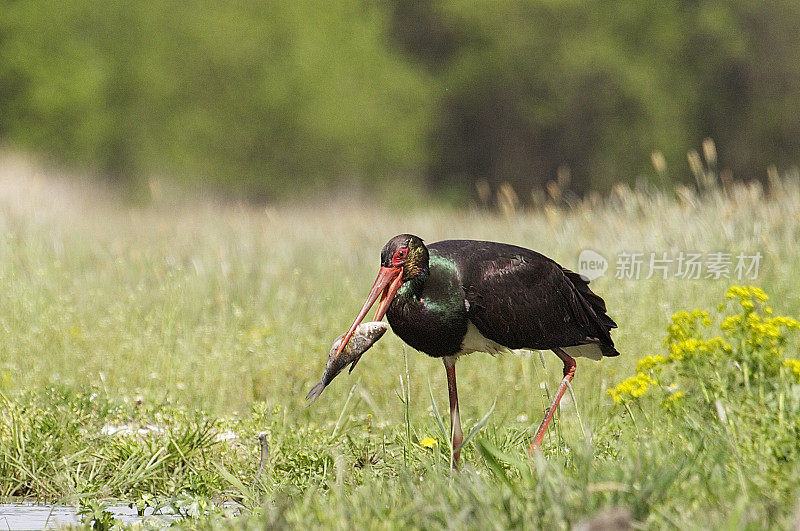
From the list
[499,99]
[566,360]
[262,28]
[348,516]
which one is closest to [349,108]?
[262,28]

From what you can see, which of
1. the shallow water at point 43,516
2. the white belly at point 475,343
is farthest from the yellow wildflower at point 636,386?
the shallow water at point 43,516

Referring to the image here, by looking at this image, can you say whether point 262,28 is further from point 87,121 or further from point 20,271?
point 20,271

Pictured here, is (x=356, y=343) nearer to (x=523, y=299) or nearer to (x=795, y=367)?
(x=523, y=299)

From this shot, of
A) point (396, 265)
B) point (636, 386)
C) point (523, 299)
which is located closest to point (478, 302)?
point (523, 299)

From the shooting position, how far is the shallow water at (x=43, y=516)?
169 inches

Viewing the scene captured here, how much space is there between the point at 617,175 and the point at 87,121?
13.5m

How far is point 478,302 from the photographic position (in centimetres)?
500

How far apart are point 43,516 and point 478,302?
1.99m

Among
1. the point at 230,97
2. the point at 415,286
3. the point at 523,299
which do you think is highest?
the point at 415,286

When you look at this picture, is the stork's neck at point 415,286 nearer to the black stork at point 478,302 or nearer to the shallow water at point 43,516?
the black stork at point 478,302

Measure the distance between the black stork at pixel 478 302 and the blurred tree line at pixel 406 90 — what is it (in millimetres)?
21817

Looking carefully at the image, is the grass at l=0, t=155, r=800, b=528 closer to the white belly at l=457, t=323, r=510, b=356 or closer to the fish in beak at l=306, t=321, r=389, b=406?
the fish in beak at l=306, t=321, r=389, b=406

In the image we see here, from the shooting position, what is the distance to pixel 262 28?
28.4m

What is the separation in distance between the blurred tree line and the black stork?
71.6 feet
